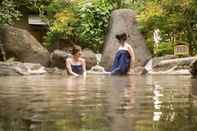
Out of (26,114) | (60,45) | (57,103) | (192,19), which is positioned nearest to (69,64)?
(192,19)

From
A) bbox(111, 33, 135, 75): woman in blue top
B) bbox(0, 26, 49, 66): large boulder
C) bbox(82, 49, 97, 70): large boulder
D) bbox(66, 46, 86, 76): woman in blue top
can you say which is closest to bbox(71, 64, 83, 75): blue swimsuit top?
bbox(66, 46, 86, 76): woman in blue top

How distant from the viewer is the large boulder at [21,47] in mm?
26328

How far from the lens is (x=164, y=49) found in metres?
24.1

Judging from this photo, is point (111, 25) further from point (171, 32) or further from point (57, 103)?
point (57, 103)

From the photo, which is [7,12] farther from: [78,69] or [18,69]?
[78,69]

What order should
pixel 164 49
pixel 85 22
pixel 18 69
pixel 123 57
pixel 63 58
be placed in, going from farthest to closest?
pixel 85 22 → pixel 63 58 → pixel 164 49 → pixel 18 69 → pixel 123 57

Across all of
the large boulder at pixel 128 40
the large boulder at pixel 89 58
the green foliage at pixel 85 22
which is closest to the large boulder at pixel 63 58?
the large boulder at pixel 89 58

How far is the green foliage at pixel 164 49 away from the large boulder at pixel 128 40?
494 mm

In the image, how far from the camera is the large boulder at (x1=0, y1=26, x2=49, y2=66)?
26.3 m

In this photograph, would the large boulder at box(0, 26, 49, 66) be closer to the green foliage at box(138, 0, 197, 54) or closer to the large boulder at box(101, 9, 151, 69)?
the large boulder at box(101, 9, 151, 69)

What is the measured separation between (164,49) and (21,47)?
7.08m

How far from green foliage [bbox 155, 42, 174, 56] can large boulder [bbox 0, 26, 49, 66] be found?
5667mm

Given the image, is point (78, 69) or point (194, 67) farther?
point (78, 69)

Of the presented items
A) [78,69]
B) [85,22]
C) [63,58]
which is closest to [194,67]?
[78,69]
